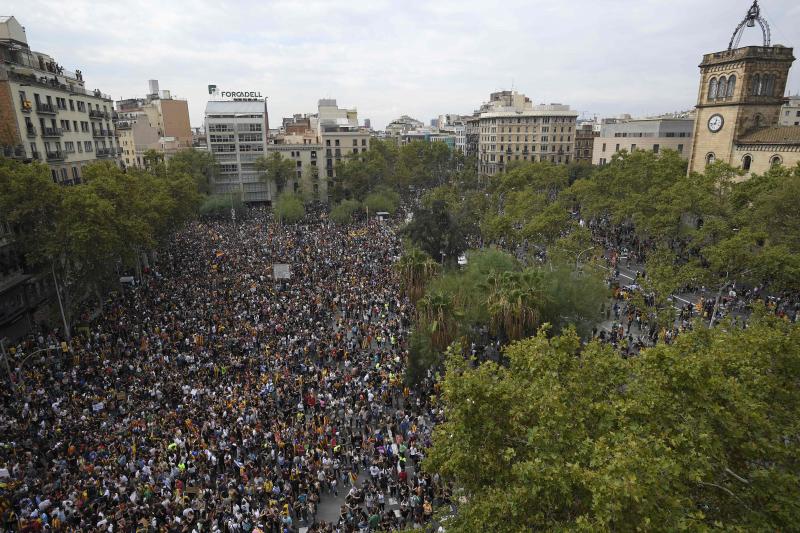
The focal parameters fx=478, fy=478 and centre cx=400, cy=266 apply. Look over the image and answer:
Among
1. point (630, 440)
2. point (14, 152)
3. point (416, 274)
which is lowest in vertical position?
point (416, 274)

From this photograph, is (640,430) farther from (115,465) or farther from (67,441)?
(67,441)

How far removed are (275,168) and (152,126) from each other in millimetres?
42994

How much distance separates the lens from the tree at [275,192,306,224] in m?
67.6

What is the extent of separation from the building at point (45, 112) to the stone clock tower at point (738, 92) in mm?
64208

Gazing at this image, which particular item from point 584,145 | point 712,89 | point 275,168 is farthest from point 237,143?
point 584,145

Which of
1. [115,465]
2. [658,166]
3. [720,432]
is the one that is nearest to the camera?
[720,432]

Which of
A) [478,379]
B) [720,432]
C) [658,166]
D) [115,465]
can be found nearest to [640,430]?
[720,432]

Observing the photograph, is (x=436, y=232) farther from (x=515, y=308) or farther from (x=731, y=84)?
(x=731, y=84)

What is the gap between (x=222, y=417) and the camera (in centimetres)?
2202

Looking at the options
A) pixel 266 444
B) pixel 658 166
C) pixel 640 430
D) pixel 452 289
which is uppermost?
pixel 658 166

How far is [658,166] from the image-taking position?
4959 cm

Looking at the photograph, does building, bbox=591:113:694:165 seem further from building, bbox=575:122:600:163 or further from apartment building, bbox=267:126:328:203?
apartment building, bbox=267:126:328:203

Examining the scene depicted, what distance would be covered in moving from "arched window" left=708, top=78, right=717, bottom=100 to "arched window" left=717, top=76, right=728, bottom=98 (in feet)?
1.20

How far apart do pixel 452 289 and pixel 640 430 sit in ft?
63.3
